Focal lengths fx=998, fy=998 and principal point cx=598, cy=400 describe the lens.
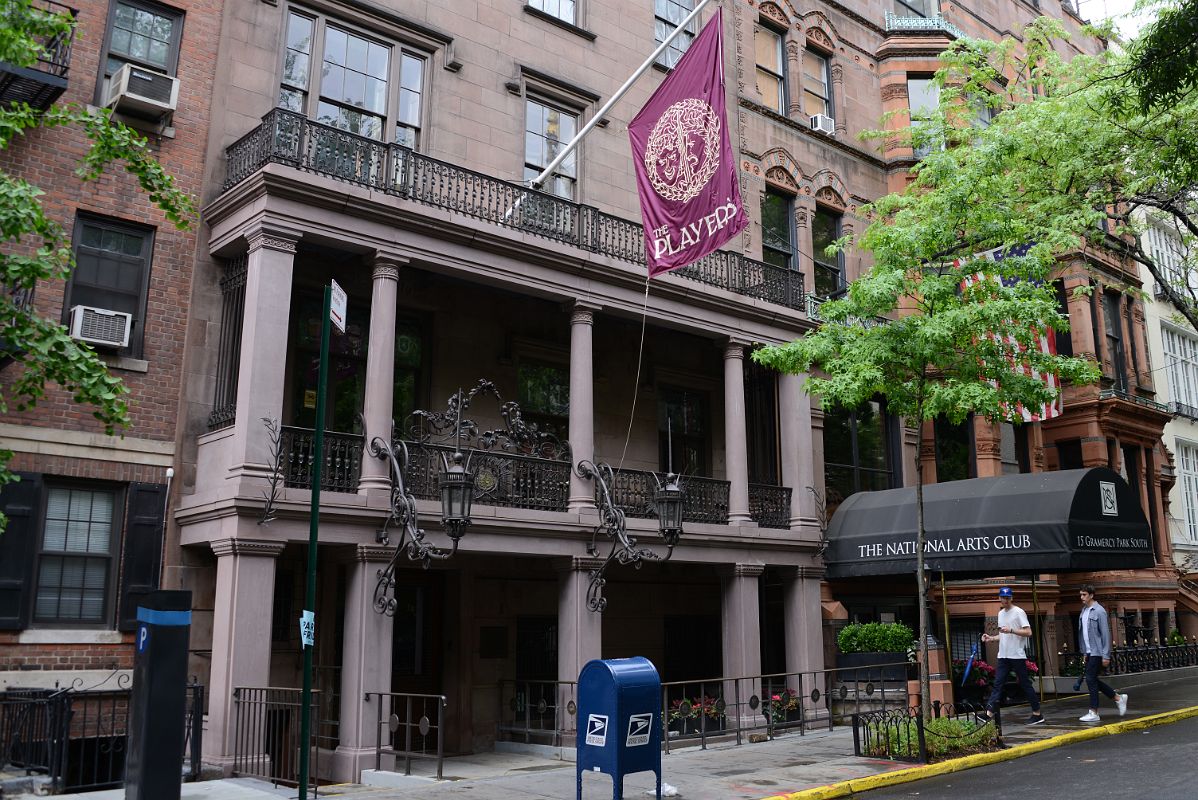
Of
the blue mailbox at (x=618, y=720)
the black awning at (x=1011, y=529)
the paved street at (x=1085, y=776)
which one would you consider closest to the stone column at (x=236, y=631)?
the blue mailbox at (x=618, y=720)

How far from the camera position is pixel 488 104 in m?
18.2

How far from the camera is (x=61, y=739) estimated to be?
11.1 meters

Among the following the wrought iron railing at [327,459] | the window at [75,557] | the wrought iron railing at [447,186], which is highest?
the wrought iron railing at [447,186]

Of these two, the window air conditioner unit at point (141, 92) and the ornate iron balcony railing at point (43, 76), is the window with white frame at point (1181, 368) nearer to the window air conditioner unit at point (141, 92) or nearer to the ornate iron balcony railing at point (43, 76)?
the window air conditioner unit at point (141, 92)

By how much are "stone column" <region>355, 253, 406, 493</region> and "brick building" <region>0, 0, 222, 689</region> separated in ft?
9.15

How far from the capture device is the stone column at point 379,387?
14.0 meters

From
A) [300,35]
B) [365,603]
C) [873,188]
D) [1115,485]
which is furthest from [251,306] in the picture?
[873,188]

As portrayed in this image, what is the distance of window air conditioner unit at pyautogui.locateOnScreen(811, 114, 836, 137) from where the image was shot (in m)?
24.9

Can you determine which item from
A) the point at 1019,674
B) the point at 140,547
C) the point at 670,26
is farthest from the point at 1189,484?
the point at 140,547

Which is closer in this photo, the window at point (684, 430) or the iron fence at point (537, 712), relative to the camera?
the iron fence at point (537, 712)

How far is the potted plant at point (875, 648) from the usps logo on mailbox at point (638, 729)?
33.1ft

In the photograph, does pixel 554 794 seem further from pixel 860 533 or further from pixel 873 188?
pixel 873 188

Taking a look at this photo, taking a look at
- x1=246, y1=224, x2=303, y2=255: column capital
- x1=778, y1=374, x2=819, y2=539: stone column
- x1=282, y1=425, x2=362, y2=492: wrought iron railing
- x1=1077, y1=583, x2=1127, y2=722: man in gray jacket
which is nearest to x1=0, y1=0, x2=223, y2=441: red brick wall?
x1=246, y1=224, x2=303, y2=255: column capital

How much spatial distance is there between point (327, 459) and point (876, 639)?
1120 centimetres
